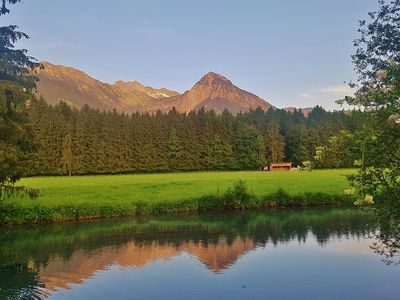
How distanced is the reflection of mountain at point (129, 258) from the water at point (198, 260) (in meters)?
0.06

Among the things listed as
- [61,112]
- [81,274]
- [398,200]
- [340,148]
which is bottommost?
[81,274]

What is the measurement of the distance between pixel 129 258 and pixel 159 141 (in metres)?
96.3

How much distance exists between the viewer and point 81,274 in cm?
2533

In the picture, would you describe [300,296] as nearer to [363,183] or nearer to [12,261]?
[363,183]

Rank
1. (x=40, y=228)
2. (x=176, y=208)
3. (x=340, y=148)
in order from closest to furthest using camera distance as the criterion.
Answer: (x=340, y=148) < (x=40, y=228) < (x=176, y=208)

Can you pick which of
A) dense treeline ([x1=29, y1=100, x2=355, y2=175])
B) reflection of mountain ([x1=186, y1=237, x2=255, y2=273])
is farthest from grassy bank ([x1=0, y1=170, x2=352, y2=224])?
dense treeline ([x1=29, y1=100, x2=355, y2=175])

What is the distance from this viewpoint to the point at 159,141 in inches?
4914

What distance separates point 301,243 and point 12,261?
20012 mm

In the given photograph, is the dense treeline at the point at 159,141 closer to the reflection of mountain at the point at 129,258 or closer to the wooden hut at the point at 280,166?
the wooden hut at the point at 280,166

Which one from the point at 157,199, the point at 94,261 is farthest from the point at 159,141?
the point at 94,261

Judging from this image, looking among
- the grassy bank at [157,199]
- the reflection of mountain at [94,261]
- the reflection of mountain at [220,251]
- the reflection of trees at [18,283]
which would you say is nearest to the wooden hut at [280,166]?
the grassy bank at [157,199]

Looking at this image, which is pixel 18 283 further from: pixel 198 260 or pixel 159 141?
pixel 159 141

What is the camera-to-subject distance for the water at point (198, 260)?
2178 cm

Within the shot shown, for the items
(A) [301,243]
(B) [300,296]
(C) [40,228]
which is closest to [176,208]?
(C) [40,228]
